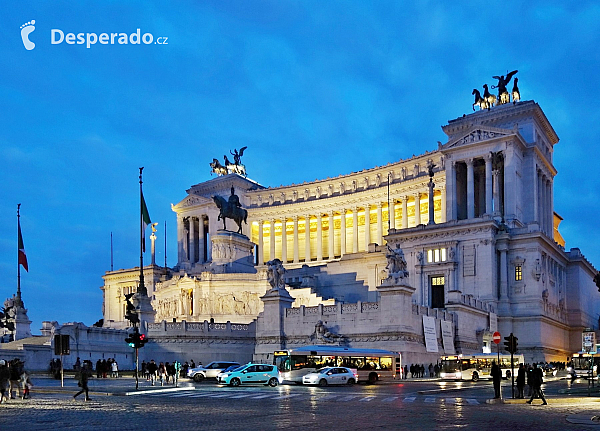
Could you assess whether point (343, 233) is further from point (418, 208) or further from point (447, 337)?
point (447, 337)

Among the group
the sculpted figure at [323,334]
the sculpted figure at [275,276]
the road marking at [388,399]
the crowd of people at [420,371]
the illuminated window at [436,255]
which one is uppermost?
the illuminated window at [436,255]

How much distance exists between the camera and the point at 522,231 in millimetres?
77812

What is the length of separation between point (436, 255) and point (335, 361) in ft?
106

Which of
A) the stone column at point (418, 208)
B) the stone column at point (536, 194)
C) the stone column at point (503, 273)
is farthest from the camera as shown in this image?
the stone column at point (418, 208)

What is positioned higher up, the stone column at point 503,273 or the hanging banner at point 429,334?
the stone column at point 503,273

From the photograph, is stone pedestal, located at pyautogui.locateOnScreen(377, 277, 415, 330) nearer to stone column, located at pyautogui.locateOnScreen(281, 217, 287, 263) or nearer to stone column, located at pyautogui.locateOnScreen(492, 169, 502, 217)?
stone column, located at pyautogui.locateOnScreen(492, 169, 502, 217)

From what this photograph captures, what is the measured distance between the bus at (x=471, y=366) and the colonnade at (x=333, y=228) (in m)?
43.6

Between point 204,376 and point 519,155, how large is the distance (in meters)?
51.0

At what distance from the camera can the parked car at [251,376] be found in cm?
4472

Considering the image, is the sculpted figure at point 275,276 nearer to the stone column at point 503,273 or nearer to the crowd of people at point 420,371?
the crowd of people at point 420,371

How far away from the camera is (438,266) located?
260 feet

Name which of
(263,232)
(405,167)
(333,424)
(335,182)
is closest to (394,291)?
(333,424)

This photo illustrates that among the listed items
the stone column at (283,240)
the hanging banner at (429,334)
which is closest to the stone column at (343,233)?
the stone column at (283,240)

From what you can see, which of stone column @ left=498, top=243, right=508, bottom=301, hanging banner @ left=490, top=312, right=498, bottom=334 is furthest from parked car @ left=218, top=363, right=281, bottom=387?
stone column @ left=498, top=243, right=508, bottom=301
